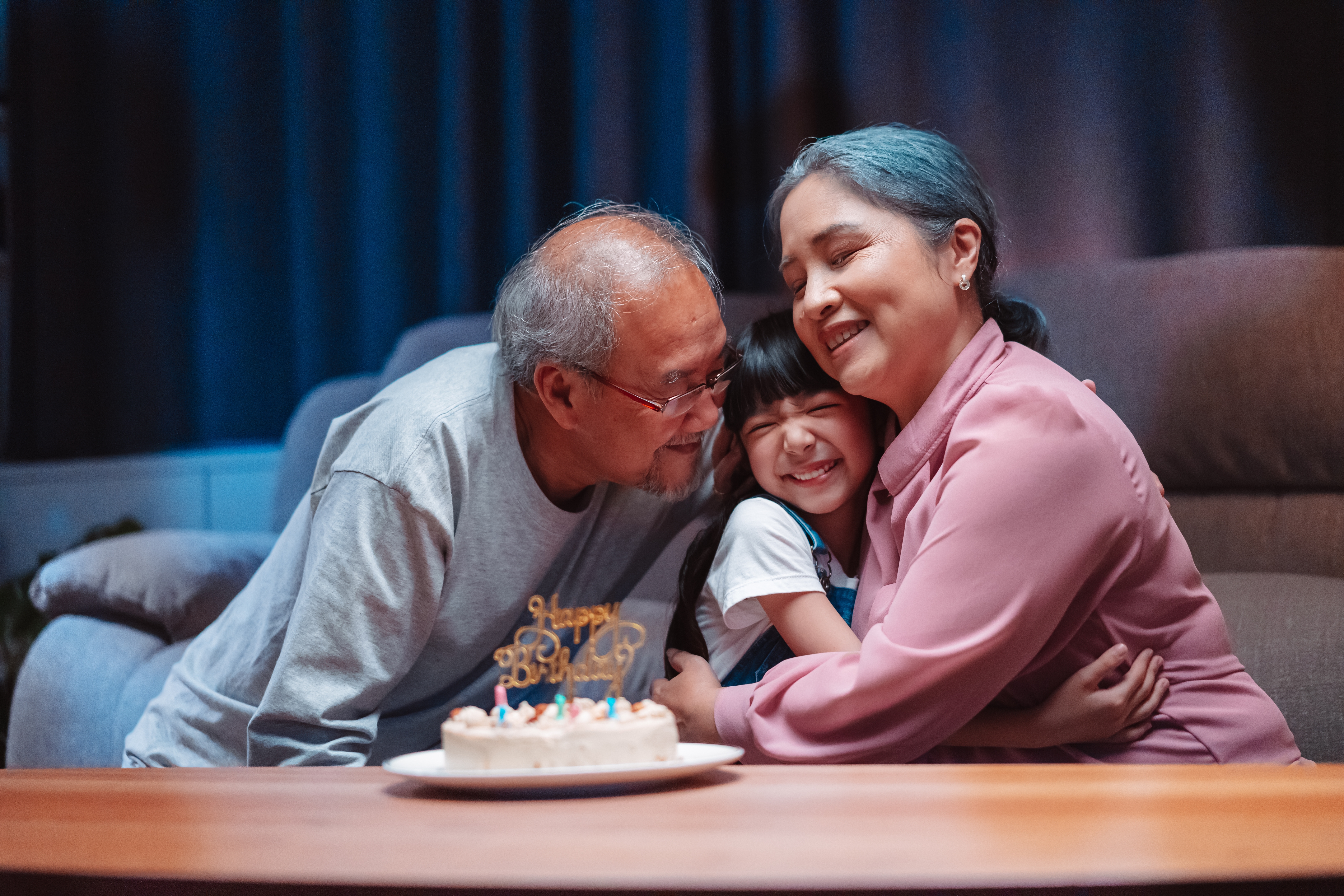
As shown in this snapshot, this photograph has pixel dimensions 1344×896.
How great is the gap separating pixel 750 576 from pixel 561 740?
1.78 ft

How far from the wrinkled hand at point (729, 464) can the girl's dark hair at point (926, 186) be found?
372 millimetres

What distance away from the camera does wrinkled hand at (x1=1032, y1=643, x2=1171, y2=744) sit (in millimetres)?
1168

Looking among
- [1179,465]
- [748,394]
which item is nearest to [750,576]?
[748,394]

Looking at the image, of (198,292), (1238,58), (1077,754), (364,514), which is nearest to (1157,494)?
(1077,754)

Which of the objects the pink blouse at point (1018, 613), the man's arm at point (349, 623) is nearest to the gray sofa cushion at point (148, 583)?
the man's arm at point (349, 623)

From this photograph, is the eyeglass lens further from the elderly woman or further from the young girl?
the elderly woman

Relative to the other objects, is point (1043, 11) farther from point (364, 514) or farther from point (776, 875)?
point (776, 875)

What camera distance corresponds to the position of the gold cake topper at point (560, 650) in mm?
1459

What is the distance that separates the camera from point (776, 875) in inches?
26.5

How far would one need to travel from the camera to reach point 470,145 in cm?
305

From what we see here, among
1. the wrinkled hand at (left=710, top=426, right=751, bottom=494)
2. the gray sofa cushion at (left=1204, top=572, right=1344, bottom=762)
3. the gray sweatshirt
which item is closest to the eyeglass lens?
the wrinkled hand at (left=710, top=426, right=751, bottom=494)

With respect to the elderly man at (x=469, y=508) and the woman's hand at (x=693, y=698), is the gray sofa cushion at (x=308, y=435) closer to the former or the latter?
the elderly man at (x=469, y=508)

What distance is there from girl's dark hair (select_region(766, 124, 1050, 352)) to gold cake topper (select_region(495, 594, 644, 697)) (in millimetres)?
653

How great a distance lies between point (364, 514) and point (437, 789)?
0.58 m
